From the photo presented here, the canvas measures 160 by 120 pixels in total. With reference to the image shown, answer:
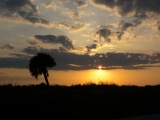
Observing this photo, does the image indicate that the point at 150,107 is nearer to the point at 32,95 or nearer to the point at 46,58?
the point at 32,95

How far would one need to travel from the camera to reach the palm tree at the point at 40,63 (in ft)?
151

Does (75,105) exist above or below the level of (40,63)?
below

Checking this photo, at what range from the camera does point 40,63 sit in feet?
151

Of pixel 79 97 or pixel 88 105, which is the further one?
pixel 79 97

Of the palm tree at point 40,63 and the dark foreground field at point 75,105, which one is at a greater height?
the palm tree at point 40,63

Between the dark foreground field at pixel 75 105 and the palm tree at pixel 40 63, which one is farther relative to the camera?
the palm tree at pixel 40 63

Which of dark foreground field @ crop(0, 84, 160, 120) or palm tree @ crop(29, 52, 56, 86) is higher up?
palm tree @ crop(29, 52, 56, 86)

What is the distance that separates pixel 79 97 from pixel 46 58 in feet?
90.7

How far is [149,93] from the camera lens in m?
23.5

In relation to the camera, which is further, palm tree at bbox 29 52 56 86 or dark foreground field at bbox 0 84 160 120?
palm tree at bbox 29 52 56 86

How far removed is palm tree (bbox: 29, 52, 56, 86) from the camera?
Answer: 4603cm

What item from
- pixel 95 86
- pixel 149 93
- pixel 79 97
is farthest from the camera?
pixel 95 86

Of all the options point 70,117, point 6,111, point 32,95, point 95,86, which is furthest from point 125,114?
point 95,86

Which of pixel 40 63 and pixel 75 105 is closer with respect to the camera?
pixel 75 105
